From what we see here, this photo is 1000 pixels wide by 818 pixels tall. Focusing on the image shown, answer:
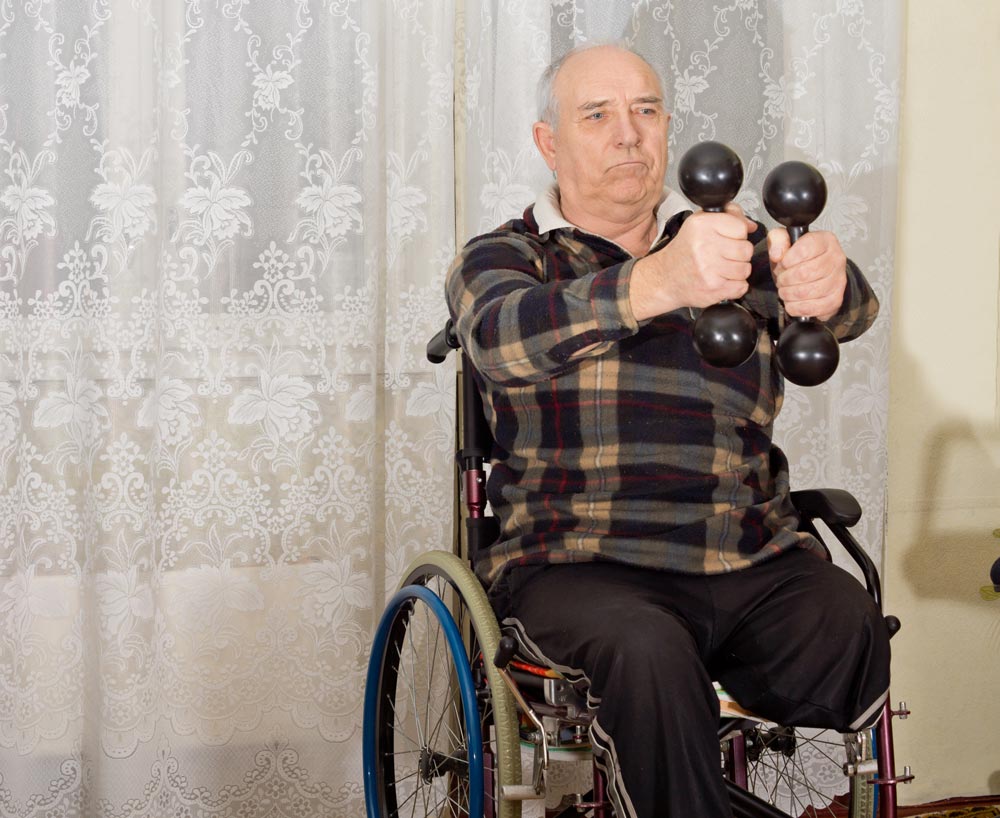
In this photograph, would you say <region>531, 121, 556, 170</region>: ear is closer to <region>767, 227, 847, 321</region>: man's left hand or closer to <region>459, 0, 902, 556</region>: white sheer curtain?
<region>459, 0, 902, 556</region>: white sheer curtain

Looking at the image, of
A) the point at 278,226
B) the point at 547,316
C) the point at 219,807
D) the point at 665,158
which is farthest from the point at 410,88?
the point at 219,807

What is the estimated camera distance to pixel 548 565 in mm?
1547

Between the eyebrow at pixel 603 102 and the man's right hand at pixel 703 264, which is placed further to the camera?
the eyebrow at pixel 603 102

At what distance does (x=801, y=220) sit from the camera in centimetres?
113

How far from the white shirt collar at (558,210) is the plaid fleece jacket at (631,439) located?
0.04 feet

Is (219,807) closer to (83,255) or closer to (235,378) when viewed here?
(235,378)

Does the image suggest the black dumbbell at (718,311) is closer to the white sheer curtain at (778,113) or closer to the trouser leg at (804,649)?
the trouser leg at (804,649)

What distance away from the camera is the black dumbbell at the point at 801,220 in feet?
3.62

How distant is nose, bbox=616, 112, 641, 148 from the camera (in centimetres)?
168

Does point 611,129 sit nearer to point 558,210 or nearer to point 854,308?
point 558,210

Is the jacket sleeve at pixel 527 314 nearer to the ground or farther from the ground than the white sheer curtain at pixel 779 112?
nearer to the ground

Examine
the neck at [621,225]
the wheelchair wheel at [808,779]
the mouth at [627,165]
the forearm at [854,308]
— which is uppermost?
the mouth at [627,165]

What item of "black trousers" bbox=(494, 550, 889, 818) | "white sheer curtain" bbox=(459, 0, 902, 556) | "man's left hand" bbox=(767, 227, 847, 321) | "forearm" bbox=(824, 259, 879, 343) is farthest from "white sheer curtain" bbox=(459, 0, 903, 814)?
"man's left hand" bbox=(767, 227, 847, 321)

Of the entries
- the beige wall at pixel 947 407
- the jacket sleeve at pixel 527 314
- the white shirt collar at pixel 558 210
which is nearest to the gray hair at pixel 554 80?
the white shirt collar at pixel 558 210
